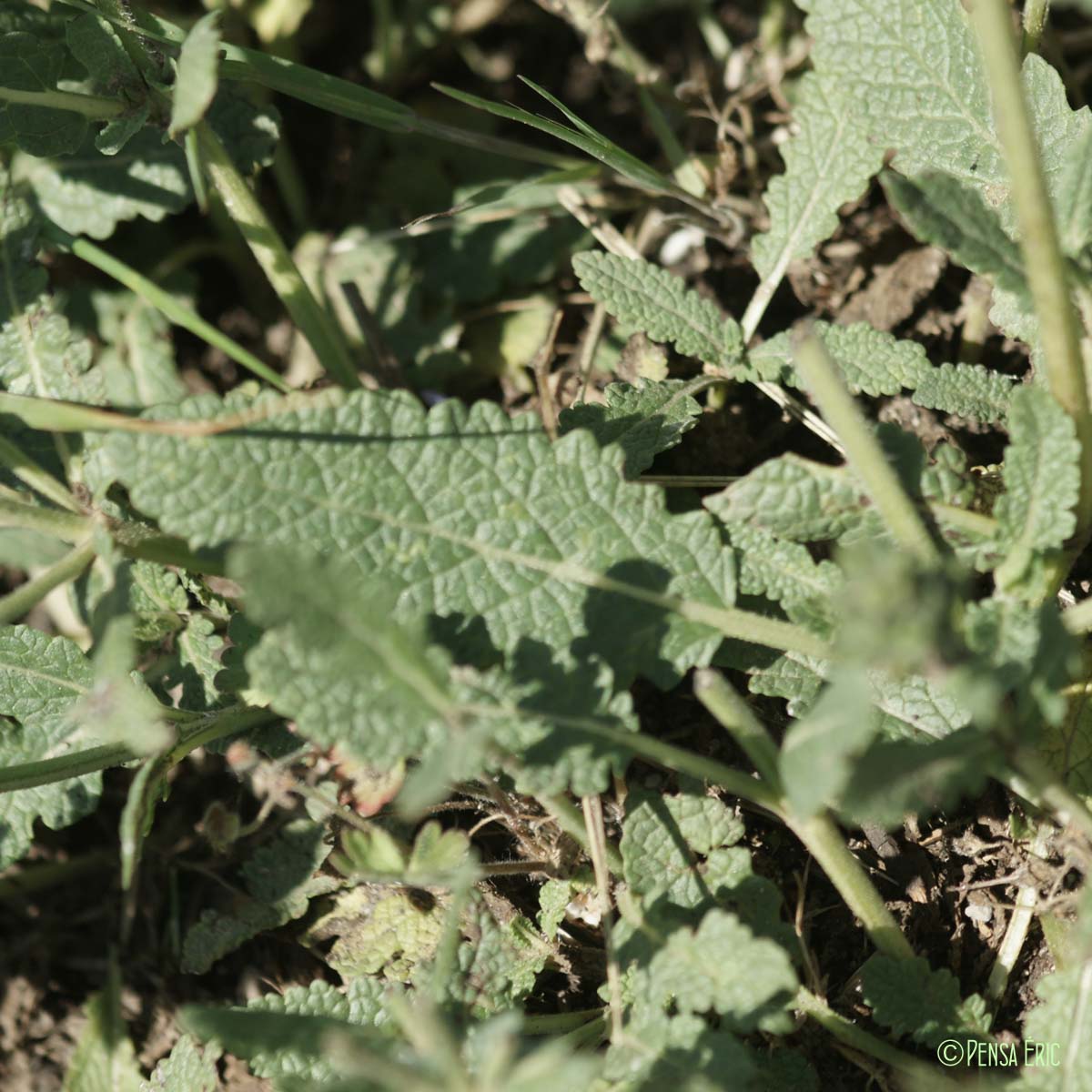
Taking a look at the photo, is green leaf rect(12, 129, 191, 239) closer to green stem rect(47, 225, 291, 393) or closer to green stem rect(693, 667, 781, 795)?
green stem rect(47, 225, 291, 393)

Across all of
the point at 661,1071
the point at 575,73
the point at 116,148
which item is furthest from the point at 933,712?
the point at 575,73

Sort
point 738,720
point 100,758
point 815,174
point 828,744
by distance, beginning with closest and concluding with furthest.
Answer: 1. point 828,744
2. point 738,720
3. point 100,758
4. point 815,174

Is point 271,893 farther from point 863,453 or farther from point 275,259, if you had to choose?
point 863,453

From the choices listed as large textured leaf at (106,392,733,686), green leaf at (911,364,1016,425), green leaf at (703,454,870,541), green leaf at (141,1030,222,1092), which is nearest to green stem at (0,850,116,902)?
green leaf at (141,1030,222,1092)

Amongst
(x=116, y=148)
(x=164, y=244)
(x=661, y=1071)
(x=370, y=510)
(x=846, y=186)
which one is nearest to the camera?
(x=661, y=1071)

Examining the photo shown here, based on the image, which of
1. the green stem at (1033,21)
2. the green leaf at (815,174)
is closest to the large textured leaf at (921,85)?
the green leaf at (815,174)

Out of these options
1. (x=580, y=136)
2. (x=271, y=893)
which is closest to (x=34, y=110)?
(x=580, y=136)

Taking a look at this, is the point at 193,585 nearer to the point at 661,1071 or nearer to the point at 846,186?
the point at 661,1071
